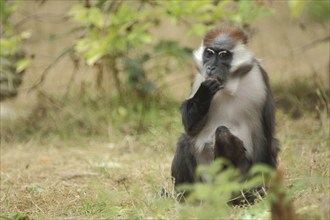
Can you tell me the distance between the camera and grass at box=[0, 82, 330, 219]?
3.68 meters

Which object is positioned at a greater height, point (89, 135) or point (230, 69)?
point (230, 69)

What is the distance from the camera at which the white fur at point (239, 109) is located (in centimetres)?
450

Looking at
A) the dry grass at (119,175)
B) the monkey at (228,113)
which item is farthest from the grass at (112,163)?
the monkey at (228,113)

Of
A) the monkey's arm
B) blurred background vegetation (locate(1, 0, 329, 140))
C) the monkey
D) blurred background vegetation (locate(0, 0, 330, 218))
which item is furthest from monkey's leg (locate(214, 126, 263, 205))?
blurred background vegetation (locate(1, 0, 329, 140))

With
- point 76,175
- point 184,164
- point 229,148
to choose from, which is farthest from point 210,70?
point 76,175

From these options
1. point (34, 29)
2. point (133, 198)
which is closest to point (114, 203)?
point (133, 198)

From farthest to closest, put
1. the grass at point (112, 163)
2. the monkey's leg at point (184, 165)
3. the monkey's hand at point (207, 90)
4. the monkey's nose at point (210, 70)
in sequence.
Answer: the monkey's leg at point (184, 165) < the monkey's nose at point (210, 70) < the monkey's hand at point (207, 90) < the grass at point (112, 163)

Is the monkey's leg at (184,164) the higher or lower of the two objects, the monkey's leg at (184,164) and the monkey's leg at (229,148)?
the lower

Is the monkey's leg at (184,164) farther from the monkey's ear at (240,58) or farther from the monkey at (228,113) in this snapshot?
the monkey's ear at (240,58)

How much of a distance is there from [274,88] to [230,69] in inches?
141

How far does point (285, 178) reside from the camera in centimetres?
460

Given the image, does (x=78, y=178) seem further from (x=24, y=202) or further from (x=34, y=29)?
(x=34, y=29)

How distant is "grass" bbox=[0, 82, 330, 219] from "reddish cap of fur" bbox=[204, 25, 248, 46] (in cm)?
74

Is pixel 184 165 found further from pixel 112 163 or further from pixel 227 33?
pixel 112 163
